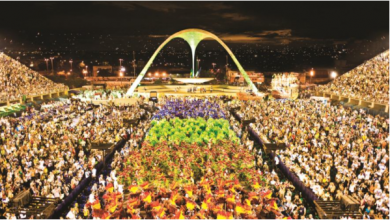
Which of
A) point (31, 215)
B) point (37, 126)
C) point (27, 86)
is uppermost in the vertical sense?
point (27, 86)

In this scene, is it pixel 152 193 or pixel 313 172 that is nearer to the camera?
pixel 152 193

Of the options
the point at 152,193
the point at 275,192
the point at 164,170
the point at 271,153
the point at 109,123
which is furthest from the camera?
the point at 109,123

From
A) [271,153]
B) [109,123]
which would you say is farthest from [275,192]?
[109,123]

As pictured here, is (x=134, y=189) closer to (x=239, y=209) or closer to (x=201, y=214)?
(x=201, y=214)

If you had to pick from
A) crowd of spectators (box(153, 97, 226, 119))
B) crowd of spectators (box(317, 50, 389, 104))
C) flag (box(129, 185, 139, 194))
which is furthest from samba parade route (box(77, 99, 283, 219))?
crowd of spectators (box(317, 50, 389, 104))

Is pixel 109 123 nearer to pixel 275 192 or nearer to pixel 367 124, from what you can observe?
pixel 275 192

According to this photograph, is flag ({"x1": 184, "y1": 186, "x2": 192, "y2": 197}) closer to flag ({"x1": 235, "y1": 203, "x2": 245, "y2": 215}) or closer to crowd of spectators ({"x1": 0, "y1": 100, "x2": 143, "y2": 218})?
flag ({"x1": 235, "y1": 203, "x2": 245, "y2": 215})
